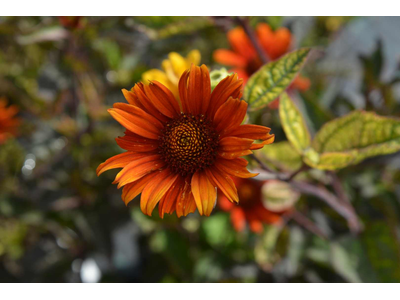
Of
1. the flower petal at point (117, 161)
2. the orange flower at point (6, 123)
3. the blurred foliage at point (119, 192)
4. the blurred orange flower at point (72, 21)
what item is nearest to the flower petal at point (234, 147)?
the flower petal at point (117, 161)

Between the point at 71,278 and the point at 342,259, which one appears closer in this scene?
the point at 342,259

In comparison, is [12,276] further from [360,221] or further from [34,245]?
[360,221]

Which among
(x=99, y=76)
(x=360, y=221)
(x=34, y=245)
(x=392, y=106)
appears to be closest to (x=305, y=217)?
(x=360, y=221)

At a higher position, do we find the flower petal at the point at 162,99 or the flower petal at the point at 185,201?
the flower petal at the point at 162,99

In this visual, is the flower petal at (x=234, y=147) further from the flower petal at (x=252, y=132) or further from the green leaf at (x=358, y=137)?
the green leaf at (x=358, y=137)

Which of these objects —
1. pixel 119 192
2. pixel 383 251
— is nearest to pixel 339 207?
pixel 383 251

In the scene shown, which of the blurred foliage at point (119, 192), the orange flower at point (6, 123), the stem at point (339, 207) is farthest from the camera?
the orange flower at point (6, 123)

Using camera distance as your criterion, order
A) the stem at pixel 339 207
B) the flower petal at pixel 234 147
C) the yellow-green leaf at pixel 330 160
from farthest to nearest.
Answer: the stem at pixel 339 207, the yellow-green leaf at pixel 330 160, the flower petal at pixel 234 147
